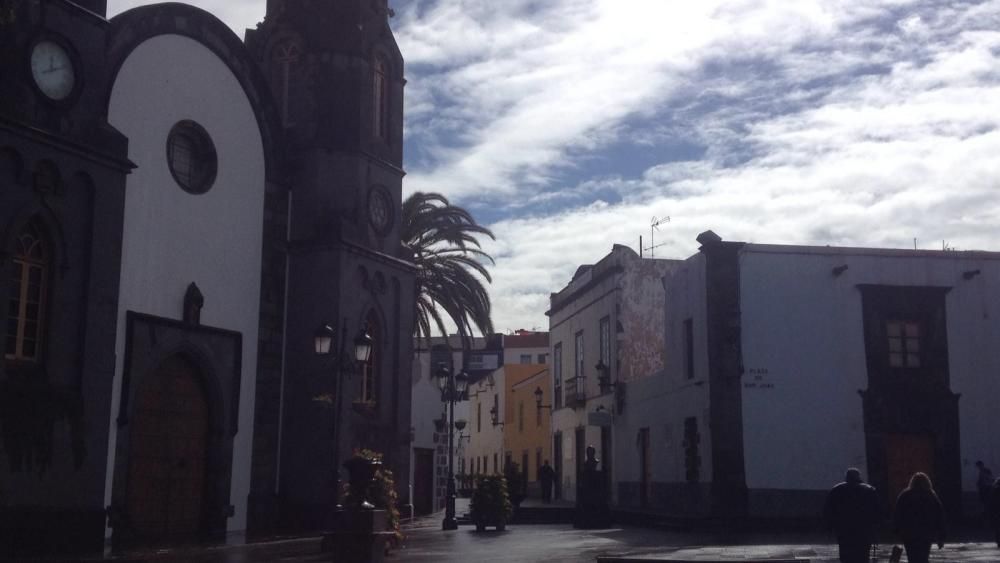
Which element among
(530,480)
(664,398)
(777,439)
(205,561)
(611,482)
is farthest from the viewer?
(530,480)

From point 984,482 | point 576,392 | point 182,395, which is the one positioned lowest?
point 984,482

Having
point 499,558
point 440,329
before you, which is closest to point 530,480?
point 440,329

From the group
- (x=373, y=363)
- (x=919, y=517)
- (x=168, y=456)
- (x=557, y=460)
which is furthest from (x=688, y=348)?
(x=557, y=460)

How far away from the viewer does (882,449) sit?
25.9 meters

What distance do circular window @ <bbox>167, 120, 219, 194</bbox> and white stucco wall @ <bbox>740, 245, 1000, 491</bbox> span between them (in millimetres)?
12269

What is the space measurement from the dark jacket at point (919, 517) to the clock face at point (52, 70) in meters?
13.5

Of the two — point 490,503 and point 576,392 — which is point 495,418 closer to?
point 576,392

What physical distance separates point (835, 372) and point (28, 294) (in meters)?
17.6

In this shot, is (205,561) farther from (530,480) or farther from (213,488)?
(530,480)

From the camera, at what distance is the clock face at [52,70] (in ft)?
55.7

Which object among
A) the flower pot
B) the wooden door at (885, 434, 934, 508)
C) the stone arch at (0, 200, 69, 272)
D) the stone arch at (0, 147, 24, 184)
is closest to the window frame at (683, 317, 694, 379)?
the wooden door at (885, 434, 934, 508)

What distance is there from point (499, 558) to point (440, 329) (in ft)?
50.2

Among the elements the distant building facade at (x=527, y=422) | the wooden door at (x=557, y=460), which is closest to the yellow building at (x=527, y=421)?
the distant building facade at (x=527, y=422)

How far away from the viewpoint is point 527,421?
53656 mm
